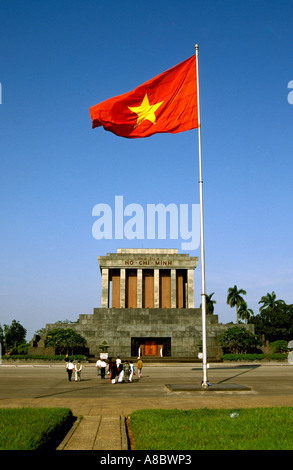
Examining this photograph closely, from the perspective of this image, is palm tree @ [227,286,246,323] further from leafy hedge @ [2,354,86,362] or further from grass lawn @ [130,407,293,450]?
grass lawn @ [130,407,293,450]

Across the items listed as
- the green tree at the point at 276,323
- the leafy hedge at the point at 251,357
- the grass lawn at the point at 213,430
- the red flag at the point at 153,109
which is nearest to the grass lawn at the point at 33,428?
the grass lawn at the point at 213,430

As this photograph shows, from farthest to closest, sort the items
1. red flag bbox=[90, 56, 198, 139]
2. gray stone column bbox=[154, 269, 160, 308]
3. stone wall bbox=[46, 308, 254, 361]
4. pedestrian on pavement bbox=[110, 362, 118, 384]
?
gray stone column bbox=[154, 269, 160, 308] → stone wall bbox=[46, 308, 254, 361] → pedestrian on pavement bbox=[110, 362, 118, 384] → red flag bbox=[90, 56, 198, 139]

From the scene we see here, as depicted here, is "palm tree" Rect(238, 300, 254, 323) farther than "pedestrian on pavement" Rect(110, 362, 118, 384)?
Yes

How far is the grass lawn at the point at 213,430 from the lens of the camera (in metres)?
8.48

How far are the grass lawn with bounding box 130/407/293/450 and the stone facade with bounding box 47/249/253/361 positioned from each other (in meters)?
37.1

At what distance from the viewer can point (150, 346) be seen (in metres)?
54.6

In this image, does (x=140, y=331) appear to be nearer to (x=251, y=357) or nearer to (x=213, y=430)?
(x=251, y=357)

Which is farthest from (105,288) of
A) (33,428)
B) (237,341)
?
(33,428)

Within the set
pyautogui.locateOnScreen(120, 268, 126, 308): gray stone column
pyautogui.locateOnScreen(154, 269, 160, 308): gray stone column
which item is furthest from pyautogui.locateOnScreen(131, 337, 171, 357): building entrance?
pyautogui.locateOnScreen(120, 268, 126, 308): gray stone column

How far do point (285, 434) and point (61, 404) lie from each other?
944 centimetres

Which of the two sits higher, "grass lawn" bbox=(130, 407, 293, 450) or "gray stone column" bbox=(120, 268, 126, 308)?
"gray stone column" bbox=(120, 268, 126, 308)

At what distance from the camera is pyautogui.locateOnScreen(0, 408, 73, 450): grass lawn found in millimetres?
7816

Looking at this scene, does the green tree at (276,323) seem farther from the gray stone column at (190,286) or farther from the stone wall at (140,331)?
the stone wall at (140,331)

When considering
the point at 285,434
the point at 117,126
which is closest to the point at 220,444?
the point at 285,434
